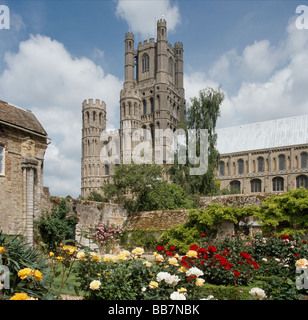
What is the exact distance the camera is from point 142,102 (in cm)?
6594

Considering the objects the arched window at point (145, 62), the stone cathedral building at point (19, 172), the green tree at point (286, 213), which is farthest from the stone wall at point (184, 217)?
the arched window at point (145, 62)

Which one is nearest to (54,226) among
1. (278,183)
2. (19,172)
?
(19,172)

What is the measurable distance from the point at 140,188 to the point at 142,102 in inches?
1865

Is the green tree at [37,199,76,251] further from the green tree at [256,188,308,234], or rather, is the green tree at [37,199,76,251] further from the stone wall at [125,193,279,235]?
the green tree at [256,188,308,234]

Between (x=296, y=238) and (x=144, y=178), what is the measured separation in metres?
12.5

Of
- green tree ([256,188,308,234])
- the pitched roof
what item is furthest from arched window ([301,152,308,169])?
the pitched roof

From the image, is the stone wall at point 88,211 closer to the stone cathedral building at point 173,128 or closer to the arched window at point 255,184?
the stone cathedral building at point 173,128

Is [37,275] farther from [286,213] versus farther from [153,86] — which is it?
[153,86]

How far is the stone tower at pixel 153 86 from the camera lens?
6172 cm

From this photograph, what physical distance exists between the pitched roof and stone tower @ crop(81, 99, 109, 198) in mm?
50937

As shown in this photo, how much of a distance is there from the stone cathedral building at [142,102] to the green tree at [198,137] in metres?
29.8

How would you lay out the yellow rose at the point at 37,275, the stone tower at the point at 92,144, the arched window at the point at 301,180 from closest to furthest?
the yellow rose at the point at 37,275
the arched window at the point at 301,180
the stone tower at the point at 92,144
